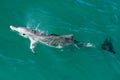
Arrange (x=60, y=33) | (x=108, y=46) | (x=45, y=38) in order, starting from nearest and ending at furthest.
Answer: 1. (x=45, y=38)
2. (x=108, y=46)
3. (x=60, y=33)

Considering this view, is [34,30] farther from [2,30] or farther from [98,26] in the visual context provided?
[98,26]

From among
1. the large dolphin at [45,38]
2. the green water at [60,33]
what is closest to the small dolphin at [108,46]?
the green water at [60,33]

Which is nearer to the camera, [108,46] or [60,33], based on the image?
[108,46]

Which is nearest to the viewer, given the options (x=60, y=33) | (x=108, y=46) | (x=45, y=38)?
(x=45, y=38)

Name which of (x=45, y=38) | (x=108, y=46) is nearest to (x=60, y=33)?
(x=45, y=38)

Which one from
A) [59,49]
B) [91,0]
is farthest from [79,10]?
[59,49]

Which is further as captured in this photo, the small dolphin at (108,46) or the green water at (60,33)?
the small dolphin at (108,46)

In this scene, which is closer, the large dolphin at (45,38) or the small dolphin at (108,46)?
the large dolphin at (45,38)

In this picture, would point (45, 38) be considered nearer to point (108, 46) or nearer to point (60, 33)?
point (60, 33)

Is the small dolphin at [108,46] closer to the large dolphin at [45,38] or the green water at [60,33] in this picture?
the green water at [60,33]

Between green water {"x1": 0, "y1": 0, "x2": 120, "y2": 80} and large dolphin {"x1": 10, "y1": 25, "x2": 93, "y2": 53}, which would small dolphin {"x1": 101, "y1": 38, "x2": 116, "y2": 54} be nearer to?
green water {"x1": 0, "y1": 0, "x2": 120, "y2": 80}
